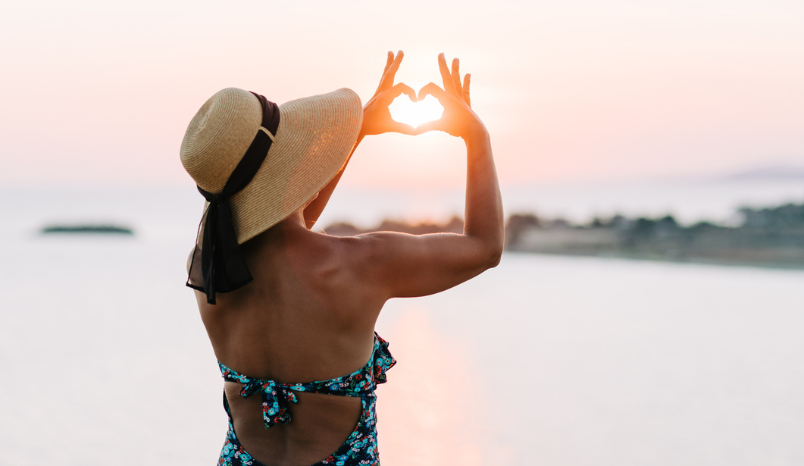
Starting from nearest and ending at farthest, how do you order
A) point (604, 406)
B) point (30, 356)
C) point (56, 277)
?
1. point (604, 406)
2. point (30, 356)
3. point (56, 277)

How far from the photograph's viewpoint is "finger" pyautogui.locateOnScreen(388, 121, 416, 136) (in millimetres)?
1189

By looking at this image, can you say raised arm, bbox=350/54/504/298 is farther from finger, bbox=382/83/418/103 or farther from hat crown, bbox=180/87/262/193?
hat crown, bbox=180/87/262/193

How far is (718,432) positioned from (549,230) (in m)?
20.5

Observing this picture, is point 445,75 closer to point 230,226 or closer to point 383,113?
point 383,113

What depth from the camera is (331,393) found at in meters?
1.09

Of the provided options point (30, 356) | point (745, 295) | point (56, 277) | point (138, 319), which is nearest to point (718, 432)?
point (30, 356)

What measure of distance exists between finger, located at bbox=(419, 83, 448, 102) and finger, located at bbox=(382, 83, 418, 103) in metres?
0.04

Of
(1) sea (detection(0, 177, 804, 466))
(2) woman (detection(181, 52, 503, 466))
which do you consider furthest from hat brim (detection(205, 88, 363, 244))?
(1) sea (detection(0, 177, 804, 466))

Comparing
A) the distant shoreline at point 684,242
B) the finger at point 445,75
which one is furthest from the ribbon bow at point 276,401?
the distant shoreline at point 684,242

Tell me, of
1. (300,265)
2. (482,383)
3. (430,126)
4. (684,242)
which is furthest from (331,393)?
(684,242)

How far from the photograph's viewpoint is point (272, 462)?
112 centimetres

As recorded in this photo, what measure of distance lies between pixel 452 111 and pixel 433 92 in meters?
0.05

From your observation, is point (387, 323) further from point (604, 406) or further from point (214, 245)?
point (214, 245)

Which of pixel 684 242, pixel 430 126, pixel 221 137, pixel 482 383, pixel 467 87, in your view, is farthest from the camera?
pixel 684 242
